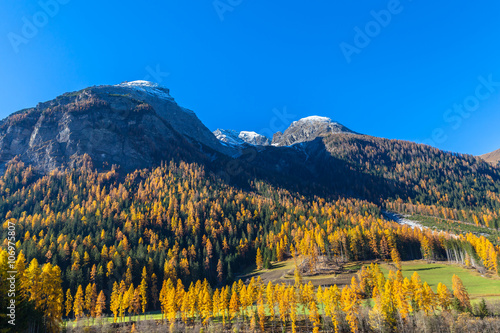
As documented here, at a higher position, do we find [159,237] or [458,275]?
Result: [159,237]

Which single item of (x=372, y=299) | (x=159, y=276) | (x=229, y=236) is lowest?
(x=372, y=299)

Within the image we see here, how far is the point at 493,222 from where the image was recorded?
171m

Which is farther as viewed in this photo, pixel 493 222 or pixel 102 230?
pixel 493 222

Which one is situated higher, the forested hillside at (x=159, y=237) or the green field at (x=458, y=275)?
the forested hillside at (x=159, y=237)

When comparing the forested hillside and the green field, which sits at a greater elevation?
the forested hillside

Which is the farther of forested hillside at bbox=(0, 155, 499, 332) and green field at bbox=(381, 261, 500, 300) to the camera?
forested hillside at bbox=(0, 155, 499, 332)

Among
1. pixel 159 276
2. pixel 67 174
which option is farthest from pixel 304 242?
pixel 67 174

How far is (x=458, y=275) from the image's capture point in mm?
92000

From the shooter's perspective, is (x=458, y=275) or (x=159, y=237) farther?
(x=159, y=237)

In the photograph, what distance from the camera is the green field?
230 feet

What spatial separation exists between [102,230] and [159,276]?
4046 centimetres

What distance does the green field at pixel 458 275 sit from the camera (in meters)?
70.1

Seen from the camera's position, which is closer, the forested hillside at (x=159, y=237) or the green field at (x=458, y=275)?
the green field at (x=458, y=275)

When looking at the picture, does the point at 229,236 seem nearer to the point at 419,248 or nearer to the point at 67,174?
the point at 419,248
